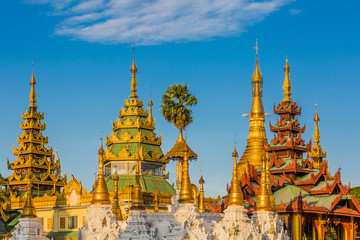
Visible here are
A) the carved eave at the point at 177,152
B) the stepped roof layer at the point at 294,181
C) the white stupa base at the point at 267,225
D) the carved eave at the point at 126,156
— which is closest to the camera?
the white stupa base at the point at 267,225

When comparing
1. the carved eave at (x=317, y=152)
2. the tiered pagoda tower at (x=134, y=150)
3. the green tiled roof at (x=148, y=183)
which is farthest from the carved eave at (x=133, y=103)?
the carved eave at (x=317, y=152)

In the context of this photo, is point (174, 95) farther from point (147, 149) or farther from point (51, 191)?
point (51, 191)

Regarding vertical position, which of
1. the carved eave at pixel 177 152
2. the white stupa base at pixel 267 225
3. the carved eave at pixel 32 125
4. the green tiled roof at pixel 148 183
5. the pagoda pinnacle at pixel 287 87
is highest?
the pagoda pinnacle at pixel 287 87

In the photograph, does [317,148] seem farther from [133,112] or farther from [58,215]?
[58,215]

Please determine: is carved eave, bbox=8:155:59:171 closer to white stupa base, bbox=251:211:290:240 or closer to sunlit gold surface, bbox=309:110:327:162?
sunlit gold surface, bbox=309:110:327:162

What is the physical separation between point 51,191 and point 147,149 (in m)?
10.3

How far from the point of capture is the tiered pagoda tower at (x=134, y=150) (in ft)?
206

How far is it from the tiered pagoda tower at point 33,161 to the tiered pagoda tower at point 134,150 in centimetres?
879

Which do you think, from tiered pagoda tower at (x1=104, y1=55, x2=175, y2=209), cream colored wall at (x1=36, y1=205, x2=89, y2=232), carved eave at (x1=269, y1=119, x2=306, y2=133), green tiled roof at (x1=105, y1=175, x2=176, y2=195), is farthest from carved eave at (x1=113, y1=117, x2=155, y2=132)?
carved eave at (x1=269, y1=119, x2=306, y2=133)

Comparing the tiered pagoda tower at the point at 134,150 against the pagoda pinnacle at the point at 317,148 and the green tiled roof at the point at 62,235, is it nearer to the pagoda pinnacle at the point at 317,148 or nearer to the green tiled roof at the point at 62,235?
the green tiled roof at the point at 62,235

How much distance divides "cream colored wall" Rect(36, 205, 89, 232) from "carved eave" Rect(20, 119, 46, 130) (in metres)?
11.8

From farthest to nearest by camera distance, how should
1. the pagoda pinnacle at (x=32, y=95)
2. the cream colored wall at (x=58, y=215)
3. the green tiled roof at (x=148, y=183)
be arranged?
the pagoda pinnacle at (x=32, y=95)
the green tiled roof at (x=148, y=183)
the cream colored wall at (x=58, y=215)

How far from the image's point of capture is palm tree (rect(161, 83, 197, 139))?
53.1 metres

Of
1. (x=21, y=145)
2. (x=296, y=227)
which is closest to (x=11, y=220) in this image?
(x=21, y=145)
